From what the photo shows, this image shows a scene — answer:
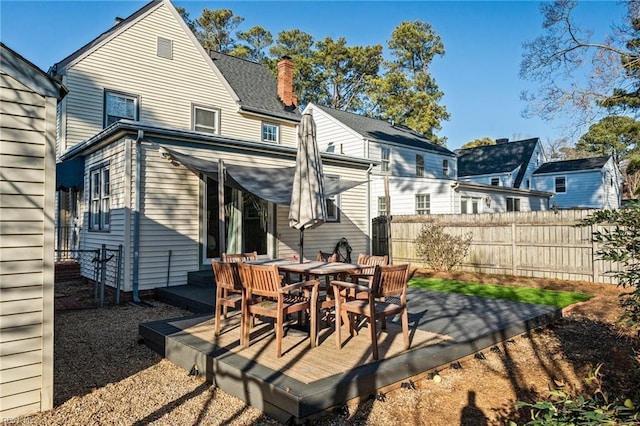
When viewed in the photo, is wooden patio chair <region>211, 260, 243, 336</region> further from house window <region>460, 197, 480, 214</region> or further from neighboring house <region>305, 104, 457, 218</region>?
house window <region>460, 197, 480, 214</region>

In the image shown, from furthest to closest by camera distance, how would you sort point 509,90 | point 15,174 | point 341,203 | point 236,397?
point 509,90
point 341,203
point 236,397
point 15,174

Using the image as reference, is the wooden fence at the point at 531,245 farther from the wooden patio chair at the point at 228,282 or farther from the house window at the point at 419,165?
the house window at the point at 419,165

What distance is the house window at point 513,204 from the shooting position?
2014cm

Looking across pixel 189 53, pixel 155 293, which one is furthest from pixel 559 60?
pixel 155 293

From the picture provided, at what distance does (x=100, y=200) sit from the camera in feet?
31.1

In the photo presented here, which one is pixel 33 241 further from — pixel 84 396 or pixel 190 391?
pixel 190 391

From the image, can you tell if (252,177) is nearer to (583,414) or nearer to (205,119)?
(205,119)

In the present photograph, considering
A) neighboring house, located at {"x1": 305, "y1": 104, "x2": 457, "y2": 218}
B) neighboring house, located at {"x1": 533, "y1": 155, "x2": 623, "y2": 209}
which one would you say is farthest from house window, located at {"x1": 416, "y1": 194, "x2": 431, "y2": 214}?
neighboring house, located at {"x1": 533, "y1": 155, "x2": 623, "y2": 209}

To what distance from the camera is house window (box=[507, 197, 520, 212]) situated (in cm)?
2014

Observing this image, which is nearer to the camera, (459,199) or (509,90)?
(459,199)

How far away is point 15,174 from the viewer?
11.1 ft

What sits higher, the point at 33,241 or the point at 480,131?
the point at 480,131

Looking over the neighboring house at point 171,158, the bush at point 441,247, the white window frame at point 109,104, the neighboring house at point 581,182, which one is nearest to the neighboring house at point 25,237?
the neighboring house at point 171,158

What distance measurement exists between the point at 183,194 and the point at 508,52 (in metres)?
15.5
